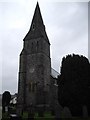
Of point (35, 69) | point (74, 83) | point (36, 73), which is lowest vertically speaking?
point (74, 83)

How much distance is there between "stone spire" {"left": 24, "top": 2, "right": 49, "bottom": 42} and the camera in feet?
135

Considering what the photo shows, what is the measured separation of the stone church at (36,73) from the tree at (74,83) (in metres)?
14.4

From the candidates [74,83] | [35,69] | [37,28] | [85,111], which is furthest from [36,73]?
[85,111]

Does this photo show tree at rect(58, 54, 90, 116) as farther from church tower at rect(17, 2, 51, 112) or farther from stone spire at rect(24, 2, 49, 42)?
stone spire at rect(24, 2, 49, 42)

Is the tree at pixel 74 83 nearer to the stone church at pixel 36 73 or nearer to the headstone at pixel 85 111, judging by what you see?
the headstone at pixel 85 111

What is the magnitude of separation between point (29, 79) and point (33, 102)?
4607 millimetres

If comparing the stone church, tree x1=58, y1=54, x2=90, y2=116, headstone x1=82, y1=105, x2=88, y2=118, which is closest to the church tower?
the stone church

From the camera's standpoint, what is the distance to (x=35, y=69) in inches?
1513

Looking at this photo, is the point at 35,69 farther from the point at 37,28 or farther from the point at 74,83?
the point at 74,83

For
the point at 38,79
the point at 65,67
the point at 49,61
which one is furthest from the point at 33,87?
the point at 65,67

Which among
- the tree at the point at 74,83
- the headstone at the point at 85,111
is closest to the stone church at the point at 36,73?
the tree at the point at 74,83

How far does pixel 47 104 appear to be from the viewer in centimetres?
3584

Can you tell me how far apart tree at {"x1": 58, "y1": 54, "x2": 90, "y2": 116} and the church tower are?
15025 millimetres

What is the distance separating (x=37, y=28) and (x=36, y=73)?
386 inches
